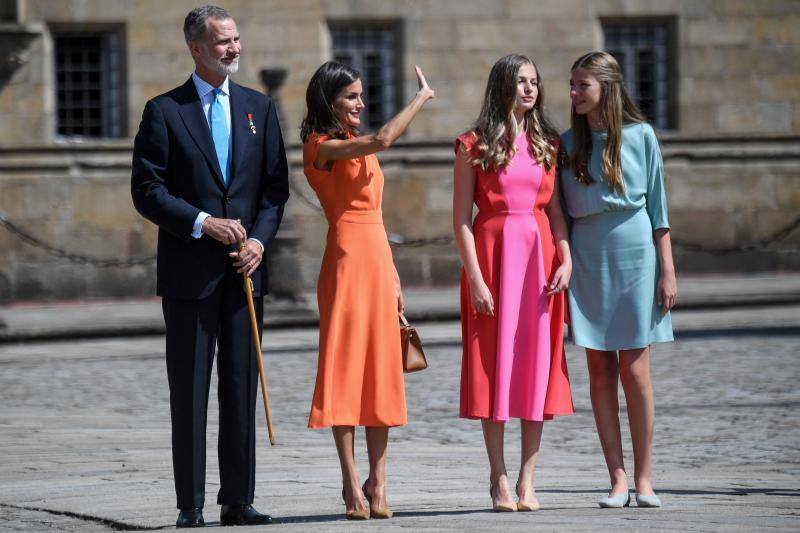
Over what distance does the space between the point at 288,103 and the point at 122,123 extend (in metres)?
2.10

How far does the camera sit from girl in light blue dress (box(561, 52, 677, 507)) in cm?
723

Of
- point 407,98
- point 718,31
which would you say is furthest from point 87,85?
point 718,31

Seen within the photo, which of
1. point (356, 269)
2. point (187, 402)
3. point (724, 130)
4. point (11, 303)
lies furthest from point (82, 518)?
point (724, 130)

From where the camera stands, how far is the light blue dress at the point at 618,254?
285 inches

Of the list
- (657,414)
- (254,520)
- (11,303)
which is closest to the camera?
(254,520)

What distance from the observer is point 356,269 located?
23.1 feet

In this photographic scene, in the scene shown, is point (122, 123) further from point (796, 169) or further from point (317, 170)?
point (317, 170)

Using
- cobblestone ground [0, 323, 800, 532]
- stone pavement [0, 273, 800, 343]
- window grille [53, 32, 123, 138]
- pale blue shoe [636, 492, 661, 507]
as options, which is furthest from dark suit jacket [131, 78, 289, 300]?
window grille [53, 32, 123, 138]

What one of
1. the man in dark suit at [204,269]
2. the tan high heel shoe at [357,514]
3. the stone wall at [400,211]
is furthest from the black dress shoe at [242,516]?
the stone wall at [400,211]

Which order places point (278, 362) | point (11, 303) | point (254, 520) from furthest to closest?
point (11, 303) < point (278, 362) < point (254, 520)

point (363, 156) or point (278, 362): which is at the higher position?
point (363, 156)

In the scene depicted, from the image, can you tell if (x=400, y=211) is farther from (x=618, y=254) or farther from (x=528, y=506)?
(x=528, y=506)

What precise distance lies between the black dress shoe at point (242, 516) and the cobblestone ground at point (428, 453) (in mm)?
129

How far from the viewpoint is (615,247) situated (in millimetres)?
7246
